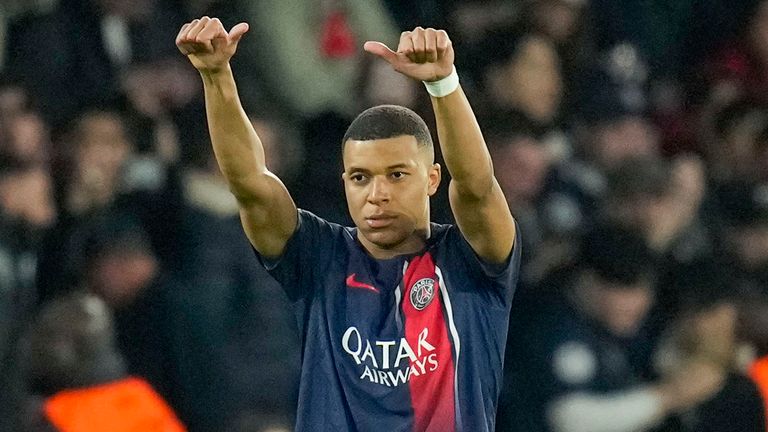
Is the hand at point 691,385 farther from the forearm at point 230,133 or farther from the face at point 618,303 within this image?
the forearm at point 230,133

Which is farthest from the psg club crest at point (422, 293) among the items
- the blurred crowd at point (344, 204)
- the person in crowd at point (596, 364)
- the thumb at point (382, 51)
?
the person in crowd at point (596, 364)

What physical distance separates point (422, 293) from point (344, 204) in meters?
1.44

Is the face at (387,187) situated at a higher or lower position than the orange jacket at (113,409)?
higher

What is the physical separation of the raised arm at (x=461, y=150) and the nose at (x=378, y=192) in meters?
0.15

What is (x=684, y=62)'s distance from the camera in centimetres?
493

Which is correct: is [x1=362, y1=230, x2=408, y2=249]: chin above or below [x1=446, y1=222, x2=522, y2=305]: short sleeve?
above

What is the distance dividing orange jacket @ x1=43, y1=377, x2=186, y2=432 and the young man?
1.35 m

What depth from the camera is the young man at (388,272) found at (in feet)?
9.42

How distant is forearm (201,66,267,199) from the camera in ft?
9.38

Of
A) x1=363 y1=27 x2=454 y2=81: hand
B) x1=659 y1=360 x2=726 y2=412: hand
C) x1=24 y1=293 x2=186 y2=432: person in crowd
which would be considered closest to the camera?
x1=363 y1=27 x2=454 y2=81: hand

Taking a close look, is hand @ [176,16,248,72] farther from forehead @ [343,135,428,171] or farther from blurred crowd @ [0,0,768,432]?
blurred crowd @ [0,0,768,432]

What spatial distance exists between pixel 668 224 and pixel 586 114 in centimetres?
47

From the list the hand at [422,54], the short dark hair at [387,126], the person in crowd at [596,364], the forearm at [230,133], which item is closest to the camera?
the hand at [422,54]

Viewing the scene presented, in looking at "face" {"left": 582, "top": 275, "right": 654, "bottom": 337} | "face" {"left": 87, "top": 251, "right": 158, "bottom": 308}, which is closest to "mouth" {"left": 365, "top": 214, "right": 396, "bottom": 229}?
"face" {"left": 87, "top": 251, "right": 158, "bottom": 308}
